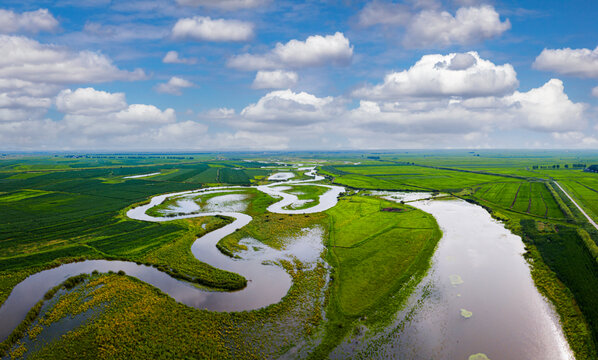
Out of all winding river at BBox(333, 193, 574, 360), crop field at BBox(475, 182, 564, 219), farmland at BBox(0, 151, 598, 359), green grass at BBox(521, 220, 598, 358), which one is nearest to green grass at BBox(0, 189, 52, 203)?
farmland at BBox(0, 151, 598, 359)

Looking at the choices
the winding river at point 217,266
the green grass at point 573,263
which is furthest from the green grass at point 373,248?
the green grass at point 573,263

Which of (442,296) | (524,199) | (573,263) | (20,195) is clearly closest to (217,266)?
(442,296)

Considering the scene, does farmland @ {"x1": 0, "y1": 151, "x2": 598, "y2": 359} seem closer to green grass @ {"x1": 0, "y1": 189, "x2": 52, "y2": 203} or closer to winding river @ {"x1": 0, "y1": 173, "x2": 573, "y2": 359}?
winding river @ {"x1": 0, "y1": 173, "x2": 573, "y2": 359}

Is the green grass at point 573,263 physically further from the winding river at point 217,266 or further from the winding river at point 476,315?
the winding river at point 217,266

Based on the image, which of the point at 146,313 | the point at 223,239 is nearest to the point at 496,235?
the point at 223,239

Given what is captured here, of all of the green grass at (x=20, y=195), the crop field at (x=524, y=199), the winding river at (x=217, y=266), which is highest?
the crop field at (x=524, y=199)

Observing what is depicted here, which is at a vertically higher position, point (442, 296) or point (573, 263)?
point (573, 263)

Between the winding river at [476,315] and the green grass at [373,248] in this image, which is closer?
the winding river at [476,315]

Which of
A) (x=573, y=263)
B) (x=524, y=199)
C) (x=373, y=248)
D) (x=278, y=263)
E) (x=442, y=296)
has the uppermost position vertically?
(x=524, y=199)

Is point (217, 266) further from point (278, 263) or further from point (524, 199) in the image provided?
point (524, 199)

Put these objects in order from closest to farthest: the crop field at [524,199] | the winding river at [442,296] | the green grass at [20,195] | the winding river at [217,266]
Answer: the winding river at [442,296], the winding river at [217,266], the crop field at [524,199], the green grass at [20,195]

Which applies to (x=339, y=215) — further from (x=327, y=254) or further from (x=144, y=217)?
(x=144, y=217)
